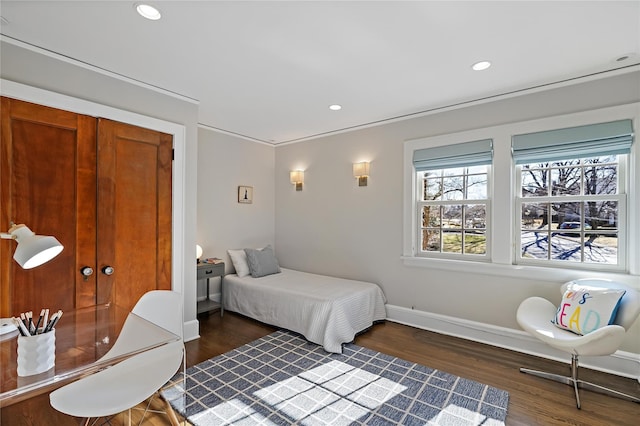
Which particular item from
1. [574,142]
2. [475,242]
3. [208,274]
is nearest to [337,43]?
[574,142]

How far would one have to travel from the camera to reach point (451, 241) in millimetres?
3562

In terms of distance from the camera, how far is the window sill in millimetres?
2592

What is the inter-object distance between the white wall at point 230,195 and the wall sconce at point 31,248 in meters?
2.75

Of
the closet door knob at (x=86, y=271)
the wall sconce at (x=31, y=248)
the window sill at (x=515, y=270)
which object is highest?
the wall sconce at (x=31, y=248)

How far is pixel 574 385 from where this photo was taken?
88.9 inches

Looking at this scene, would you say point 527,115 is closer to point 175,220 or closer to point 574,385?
point 574,385

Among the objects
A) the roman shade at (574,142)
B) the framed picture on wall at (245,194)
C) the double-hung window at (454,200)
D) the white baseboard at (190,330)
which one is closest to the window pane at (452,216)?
the double-hung window at (454,200)

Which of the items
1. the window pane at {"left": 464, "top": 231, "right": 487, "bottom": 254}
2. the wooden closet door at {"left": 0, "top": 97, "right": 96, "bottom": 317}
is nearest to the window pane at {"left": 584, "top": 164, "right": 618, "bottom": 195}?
the window pane at {"left": 464, "top": 231, "right": 487, "bottom": 254}

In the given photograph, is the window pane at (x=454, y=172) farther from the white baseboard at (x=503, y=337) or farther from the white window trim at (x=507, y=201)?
the white baseboard at (x=503, y=337)

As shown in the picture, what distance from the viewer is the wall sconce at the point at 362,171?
4.07 meters

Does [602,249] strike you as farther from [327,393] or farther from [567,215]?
[327,393]

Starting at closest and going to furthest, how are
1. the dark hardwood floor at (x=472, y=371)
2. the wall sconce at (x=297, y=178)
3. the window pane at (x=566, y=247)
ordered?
the dark hardwood floor at (x=472, y=371) < the window pane at (x=566, y=247) < the wall sconce at (x=297, y=178)

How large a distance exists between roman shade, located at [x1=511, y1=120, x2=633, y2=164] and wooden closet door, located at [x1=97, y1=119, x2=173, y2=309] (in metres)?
3.45

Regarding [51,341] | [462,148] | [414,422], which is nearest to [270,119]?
[462,148]
